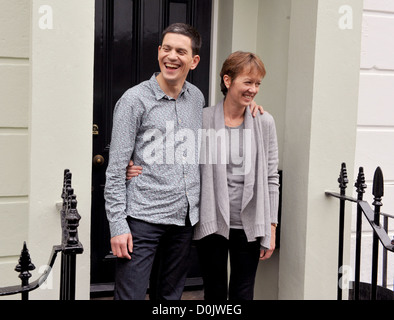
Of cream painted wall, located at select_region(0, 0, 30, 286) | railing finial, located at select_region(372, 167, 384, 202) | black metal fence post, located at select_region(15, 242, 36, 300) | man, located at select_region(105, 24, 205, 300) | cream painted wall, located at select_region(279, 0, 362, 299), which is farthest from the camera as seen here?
cream painted wall, located at select_region(279, 0, 362, 299)

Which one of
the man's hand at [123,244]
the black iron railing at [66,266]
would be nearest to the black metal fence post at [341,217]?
the man's hand at [123,244]

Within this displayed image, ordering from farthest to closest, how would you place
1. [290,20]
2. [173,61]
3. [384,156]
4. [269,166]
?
[384,156]
[290,20]
[269,166]
[173,61]

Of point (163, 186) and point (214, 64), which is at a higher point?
point (214, 64)

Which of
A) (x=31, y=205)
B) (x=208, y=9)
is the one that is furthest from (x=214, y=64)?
(x=31, y=205)

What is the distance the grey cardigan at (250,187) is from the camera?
2.88 meters

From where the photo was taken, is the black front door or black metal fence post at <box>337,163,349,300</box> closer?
black metal fence post at <box>337,163,349,300</box>

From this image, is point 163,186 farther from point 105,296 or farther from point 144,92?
point 105,296

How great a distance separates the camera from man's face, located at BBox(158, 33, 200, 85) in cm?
274

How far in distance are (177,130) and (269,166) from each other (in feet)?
2.08

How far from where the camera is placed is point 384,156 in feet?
12.9

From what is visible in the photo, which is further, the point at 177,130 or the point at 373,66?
the point at 373,66

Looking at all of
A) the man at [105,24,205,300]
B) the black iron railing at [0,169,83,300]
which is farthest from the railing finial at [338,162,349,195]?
the black iron railing at [0,169,83,300]

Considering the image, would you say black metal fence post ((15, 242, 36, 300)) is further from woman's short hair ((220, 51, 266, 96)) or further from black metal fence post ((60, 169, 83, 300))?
woman's short hair ((220, 51, 266, 96))

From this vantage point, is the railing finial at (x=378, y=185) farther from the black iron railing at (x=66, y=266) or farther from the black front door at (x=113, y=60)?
the black front door at (x=113, y=60)
